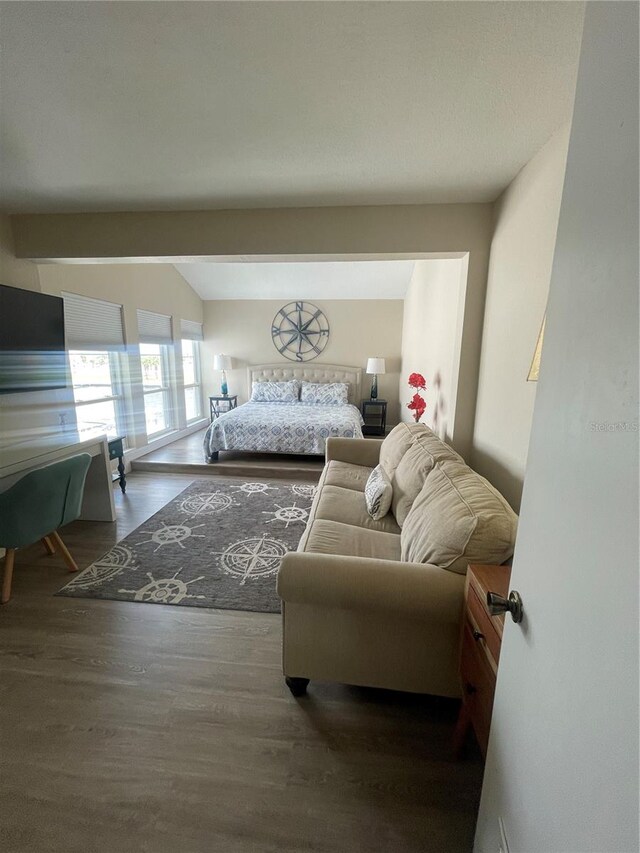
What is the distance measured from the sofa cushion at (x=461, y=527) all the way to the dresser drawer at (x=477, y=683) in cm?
23

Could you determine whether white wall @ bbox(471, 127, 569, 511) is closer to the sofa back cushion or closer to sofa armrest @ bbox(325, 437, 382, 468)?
the sofa back cushion

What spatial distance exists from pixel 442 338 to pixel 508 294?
1185 mm

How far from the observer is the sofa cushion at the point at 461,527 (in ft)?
4.11

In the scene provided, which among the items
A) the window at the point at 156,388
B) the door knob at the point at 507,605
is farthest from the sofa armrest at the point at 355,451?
the window at the point at 156,388

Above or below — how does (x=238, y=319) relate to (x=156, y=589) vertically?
above

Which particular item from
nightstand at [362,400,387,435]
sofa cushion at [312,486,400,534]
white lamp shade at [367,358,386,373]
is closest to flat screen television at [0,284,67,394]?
sofa cushion at [312,486,400,534]

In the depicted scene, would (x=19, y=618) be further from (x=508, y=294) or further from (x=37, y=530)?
(x=508, y=294)

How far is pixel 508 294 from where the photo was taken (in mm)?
1883

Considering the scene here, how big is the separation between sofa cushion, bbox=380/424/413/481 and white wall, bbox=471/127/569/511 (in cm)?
49

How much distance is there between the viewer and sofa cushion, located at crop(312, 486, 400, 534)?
2102 mm

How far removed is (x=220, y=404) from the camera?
6.30 metres

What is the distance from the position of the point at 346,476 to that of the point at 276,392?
10.7 feet

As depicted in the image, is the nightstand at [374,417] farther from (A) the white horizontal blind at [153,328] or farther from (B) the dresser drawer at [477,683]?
(B) the dresser drawer at [477,683]

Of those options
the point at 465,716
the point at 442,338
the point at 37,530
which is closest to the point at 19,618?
the point at 37,530
